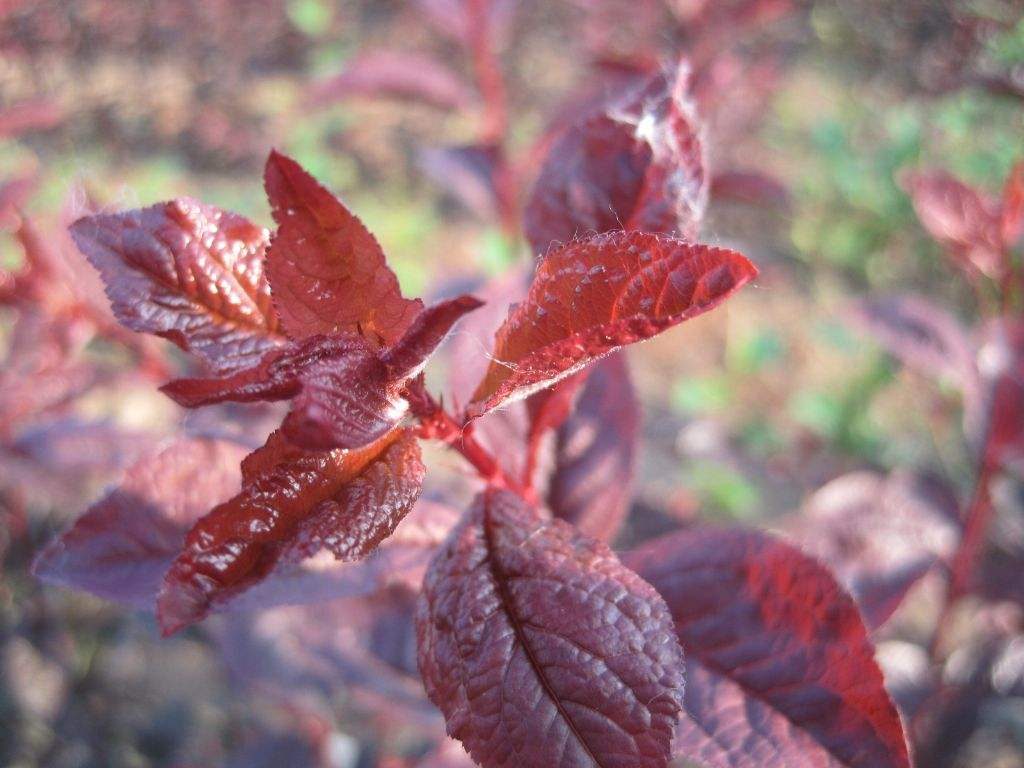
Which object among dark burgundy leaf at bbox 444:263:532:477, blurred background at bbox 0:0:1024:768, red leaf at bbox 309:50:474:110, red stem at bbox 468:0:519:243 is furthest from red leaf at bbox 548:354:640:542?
red leaf at bbox 309:50:474:110

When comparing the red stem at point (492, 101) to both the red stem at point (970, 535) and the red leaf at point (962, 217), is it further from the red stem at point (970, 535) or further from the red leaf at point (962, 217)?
the red stem at point (970, 535)

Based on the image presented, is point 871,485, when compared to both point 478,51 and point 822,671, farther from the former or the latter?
point 478,51

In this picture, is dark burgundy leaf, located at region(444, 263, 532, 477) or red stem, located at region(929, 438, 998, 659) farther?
red stem, located at region(929, 438, 998, 659)

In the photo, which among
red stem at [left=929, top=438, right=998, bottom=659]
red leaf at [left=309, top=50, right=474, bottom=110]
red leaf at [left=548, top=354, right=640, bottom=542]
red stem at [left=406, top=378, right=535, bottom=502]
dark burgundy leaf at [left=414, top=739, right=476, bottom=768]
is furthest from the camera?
red leaf at [left=309, top=50, right=474, bottom=110]

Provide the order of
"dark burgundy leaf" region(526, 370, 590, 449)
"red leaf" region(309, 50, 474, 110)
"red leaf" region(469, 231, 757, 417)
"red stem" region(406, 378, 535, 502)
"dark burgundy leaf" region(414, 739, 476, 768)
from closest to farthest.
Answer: "red leaf" region(469, 231, 757, 417), "red stem" region(406, 378, 535, 502), "dark burgundy leaf" region(526, 370, 590, 449), "dark burgundy leaf" region(414, 739, 476, 768), "red leaf" region(309, 50, 474, 110)

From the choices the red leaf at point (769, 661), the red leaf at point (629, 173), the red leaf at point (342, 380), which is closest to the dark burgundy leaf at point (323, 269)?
the red leaf at point (342, 380)

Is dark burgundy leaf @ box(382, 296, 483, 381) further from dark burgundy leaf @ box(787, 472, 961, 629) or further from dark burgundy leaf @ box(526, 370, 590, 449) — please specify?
dark burgundy leaf @ box(787, 472, 961, 629)

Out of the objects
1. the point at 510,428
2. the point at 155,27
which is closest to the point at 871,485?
the point at 510,428
